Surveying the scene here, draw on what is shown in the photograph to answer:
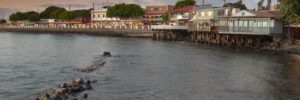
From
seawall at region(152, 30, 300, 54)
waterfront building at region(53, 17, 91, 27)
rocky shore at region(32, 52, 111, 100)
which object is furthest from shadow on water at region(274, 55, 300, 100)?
waterfront building at region(53, 17, 91, 27)

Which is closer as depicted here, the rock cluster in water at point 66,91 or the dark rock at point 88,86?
the rock cluster in water at point 66,91

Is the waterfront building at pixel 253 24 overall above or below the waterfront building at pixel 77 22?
below

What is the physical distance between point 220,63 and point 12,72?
2084cm

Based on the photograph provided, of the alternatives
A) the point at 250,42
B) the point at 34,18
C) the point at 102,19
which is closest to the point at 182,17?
the point at 250,42

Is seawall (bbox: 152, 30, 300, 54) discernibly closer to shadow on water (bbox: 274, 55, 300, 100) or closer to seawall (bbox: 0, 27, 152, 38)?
shadow on water (bbox: 274, 55, 300, 100)

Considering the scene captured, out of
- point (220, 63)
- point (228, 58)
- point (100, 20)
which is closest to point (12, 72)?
point (220, 63)

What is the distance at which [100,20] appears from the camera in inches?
4592

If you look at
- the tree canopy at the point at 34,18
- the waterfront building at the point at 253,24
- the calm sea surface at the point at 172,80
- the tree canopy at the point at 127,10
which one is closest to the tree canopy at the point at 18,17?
the tree canopy at the point at 34,18

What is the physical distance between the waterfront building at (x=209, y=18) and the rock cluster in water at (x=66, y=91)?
36040mm

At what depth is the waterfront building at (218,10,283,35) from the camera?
39.8m

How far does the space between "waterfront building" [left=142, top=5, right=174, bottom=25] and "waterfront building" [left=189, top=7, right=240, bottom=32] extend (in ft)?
130

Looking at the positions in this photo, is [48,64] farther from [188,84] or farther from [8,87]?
[188,84]

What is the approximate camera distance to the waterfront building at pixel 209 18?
51.2 metres

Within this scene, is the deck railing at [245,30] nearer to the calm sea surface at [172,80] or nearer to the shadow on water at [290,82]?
the calm sea surface at [172,80]
